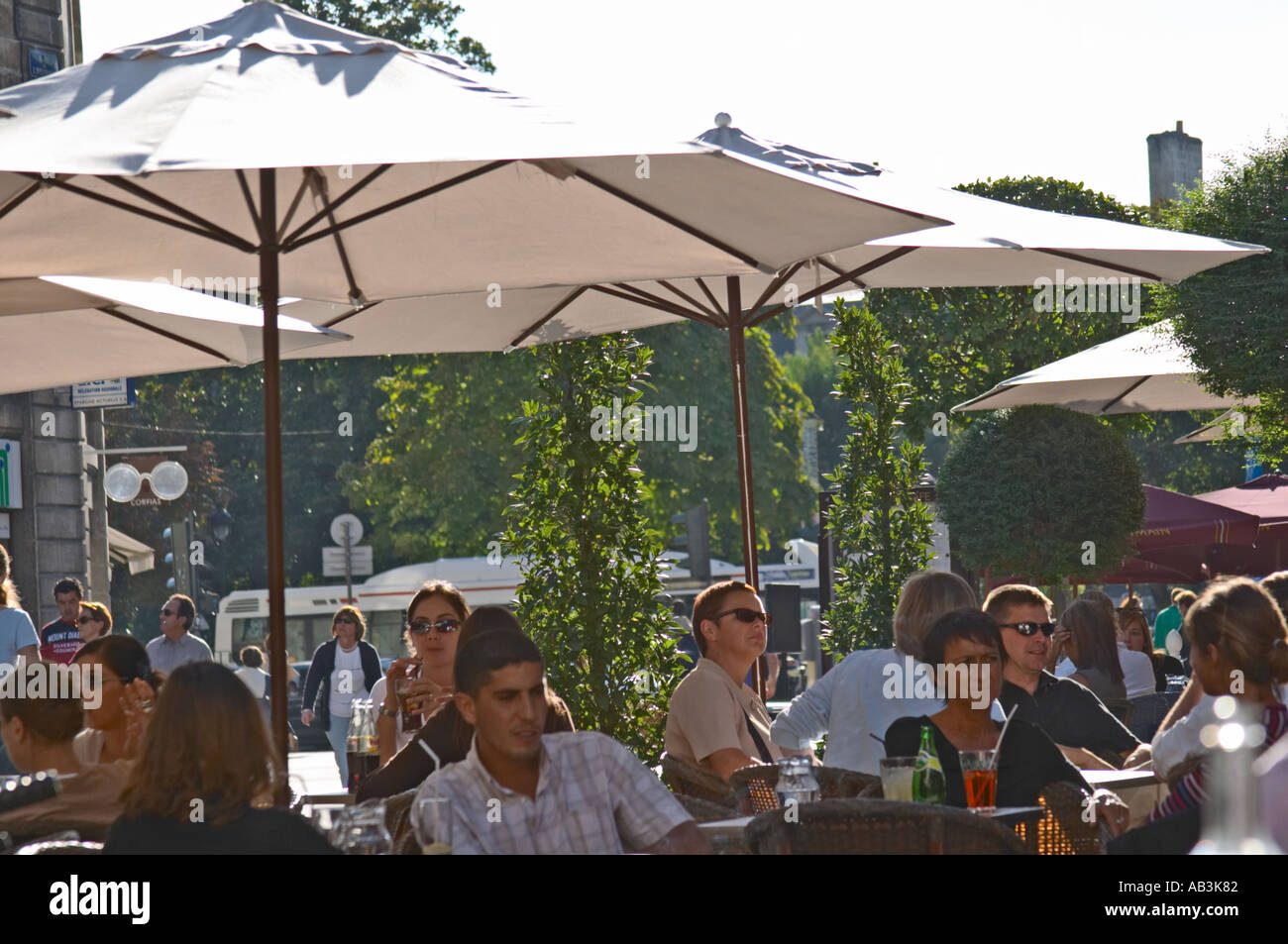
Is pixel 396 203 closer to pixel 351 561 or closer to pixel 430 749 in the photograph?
pixel 430 749

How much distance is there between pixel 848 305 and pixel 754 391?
2597 centimetres

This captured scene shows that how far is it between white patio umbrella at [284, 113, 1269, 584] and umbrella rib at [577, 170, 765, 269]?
0.33 m

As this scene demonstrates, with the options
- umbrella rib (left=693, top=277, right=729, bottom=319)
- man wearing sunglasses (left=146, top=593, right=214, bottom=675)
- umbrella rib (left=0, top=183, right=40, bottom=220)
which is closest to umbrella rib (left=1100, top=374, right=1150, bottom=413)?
umbrella rib (left=693, top=277, right=729, bottom=319)

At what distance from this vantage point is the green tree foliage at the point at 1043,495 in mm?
15180

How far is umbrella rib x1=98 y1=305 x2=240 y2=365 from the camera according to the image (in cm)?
763

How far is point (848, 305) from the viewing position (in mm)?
11195

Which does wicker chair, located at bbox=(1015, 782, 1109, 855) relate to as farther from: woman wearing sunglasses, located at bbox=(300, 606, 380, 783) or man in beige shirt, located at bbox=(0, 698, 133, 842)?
woman wearing sunglasses, located at bbox=(300, 606, 380, 783)

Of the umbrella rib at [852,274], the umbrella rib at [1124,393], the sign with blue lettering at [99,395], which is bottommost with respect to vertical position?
the umbrella rib at [1124,393]

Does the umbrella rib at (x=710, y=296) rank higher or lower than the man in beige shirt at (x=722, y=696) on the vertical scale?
higher

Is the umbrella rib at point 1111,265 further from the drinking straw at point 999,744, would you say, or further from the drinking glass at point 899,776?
the drinking glass at point 899,776

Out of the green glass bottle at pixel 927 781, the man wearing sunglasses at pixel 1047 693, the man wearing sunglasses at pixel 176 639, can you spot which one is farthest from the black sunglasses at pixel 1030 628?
the man wearing sunglasses at pixel 176 639

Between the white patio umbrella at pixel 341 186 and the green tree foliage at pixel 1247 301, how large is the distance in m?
5.88
